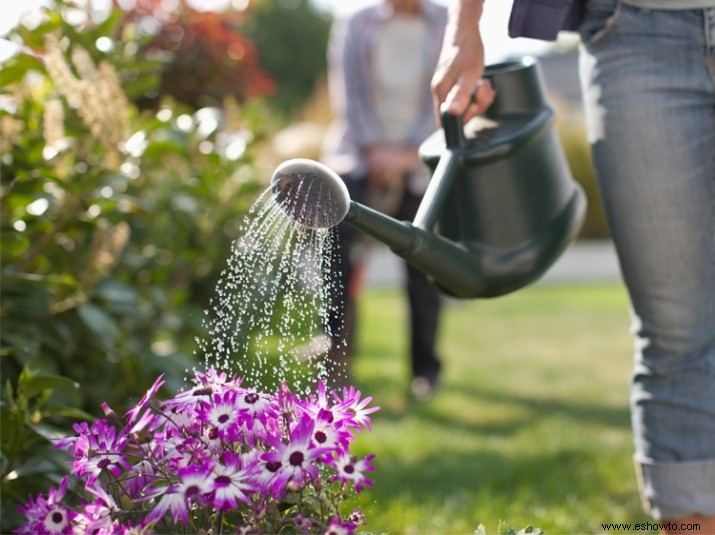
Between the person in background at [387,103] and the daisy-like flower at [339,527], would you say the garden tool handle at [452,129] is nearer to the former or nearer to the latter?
the daisy-like flower at [339,527]

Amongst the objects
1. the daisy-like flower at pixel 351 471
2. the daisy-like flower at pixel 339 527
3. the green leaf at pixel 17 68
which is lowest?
the daisy-like flower at pixel 339 527

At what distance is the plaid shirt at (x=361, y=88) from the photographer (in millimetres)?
4098

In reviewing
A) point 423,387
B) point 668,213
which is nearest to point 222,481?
point 668,213

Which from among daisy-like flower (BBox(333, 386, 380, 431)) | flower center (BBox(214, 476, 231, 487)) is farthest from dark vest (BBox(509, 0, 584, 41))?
flower center (BBox(214, 476, 231, 487))

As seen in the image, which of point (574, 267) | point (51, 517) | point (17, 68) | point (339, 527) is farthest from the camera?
point (574, 267)

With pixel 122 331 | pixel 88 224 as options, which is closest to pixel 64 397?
pixel 88 224

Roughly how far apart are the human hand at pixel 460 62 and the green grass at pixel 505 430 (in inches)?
21.0

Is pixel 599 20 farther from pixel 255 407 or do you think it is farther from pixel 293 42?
pixel 293 42

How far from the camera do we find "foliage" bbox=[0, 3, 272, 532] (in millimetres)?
2055

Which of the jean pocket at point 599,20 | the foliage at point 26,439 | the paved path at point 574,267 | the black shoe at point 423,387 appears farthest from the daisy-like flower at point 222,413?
the paved path at point 574,267

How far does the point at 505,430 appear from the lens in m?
3.54

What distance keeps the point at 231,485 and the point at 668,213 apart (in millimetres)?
1030

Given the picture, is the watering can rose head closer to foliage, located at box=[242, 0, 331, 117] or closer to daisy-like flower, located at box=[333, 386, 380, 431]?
daisy-like flower, located at box=[333, 386, 380, 431]

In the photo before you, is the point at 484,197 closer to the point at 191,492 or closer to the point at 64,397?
the point at 191,492
